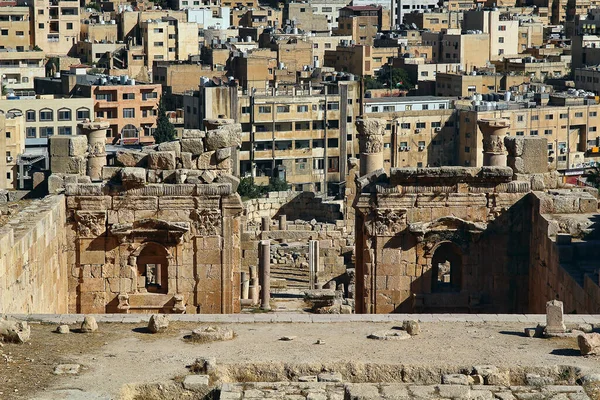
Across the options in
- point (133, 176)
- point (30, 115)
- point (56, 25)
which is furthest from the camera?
→ point (56, 25)

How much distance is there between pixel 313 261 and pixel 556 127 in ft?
189

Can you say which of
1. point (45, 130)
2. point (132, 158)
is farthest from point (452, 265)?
point (45, 130)

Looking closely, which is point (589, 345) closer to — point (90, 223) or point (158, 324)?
point (158, 324)

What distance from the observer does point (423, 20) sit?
162250 mm

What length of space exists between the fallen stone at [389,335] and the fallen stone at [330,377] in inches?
69.1

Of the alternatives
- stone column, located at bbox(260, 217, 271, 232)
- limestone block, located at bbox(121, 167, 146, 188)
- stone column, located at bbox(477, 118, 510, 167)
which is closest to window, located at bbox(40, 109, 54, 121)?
stone column, located at bbox(260, 217, 271, 232)

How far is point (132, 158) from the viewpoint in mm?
30547

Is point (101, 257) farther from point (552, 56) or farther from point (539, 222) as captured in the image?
point (552, 56)

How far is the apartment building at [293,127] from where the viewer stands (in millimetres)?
91562

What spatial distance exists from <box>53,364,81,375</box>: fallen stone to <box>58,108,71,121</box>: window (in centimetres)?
7382

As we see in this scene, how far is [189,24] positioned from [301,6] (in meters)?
31.2

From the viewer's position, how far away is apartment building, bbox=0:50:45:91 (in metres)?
112

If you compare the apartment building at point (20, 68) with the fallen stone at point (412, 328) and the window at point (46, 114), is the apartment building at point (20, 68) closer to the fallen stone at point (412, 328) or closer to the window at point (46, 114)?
the window at point (46, 114)

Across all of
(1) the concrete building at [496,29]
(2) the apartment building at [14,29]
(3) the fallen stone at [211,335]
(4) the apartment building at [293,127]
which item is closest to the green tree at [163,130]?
(4) the apartment building at [293,127]
